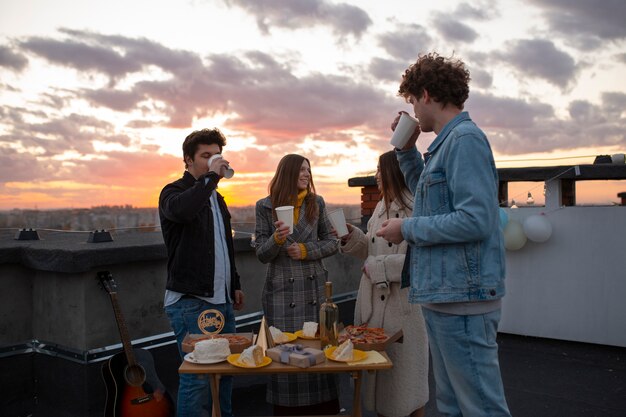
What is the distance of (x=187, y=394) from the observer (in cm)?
346

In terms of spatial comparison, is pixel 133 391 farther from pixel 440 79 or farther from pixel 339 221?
pixel 440 79

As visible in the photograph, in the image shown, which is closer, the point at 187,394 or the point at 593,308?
the point at 187,394

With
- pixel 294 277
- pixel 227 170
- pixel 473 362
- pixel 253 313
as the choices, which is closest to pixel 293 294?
pixel 294 277

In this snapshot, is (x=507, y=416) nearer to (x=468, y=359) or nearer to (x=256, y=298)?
(x=468, y=359)

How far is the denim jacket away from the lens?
2.23 meters

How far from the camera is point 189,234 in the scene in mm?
3531

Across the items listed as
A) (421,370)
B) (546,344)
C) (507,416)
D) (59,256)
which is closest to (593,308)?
(546,344)

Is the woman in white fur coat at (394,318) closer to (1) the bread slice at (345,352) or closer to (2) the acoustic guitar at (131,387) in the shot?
(1) the bread slice at (345,352)

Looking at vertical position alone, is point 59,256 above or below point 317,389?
above

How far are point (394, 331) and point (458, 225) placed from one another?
1.64 m

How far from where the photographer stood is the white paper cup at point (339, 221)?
3561mm

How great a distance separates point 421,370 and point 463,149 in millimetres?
1984

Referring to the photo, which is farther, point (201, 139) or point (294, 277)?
point (294, 277)

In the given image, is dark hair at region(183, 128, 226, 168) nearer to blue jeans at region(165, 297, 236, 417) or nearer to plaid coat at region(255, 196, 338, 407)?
plaid coat at region(255, 196, 338, 407)
